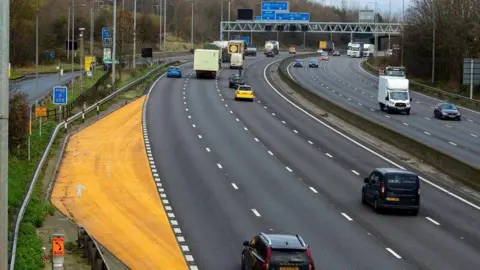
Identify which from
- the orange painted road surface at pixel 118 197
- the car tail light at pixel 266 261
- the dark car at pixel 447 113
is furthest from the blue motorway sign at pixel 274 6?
the car tail light at pixel 266 261

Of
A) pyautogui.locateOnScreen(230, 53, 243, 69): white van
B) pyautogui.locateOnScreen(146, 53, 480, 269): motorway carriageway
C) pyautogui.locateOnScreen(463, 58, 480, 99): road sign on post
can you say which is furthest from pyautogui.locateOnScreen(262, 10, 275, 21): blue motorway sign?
pyautogui.locateOnScreen(146, 53, 480, 269): motorway carriageway

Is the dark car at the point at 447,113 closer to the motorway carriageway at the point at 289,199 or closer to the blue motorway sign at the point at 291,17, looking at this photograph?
the motorway carriageway at the point at 289,199

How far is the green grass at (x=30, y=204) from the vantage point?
20.1 m

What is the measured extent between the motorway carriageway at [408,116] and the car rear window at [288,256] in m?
27.2

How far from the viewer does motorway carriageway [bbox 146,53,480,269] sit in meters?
25.1

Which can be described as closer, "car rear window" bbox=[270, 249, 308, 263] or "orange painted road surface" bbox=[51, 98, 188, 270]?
"car rear window" bbox=[270, 249, 308, 263]

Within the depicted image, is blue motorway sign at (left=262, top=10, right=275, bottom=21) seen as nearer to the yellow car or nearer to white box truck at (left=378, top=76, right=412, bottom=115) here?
the yellow car

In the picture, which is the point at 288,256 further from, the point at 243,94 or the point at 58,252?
A: the point at 243,94

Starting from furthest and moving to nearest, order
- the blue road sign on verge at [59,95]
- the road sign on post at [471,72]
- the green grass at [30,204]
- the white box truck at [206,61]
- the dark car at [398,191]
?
the white box truck at [206,61]
the road sign on post at [471,72]
the blue road sign on verge at [59,95]
the dark car at [398,191]
the green grass at [30,204]

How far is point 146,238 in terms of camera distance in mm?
26547

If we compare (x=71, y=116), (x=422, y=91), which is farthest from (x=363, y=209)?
(x=422, y=91)

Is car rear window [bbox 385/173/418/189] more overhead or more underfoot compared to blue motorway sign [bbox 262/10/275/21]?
more underfoot

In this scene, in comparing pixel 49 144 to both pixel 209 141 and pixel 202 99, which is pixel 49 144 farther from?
pixel 202 99

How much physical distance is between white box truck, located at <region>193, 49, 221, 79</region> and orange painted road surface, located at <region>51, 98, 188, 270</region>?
1558 inches
